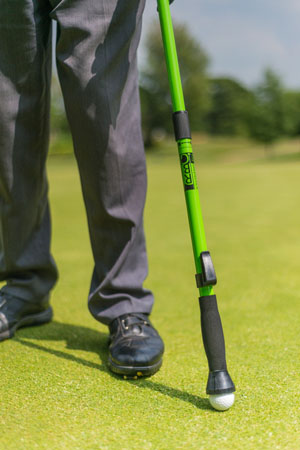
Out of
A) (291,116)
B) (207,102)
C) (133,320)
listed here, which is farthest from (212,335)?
(207,102)

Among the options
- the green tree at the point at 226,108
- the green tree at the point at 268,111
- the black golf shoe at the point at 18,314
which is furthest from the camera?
the green tree at the point at 226,108

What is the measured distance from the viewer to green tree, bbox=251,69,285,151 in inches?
1395

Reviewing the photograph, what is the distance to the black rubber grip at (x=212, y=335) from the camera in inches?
43.8

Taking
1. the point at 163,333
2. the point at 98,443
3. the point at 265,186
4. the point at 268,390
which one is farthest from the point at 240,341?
the point at 265,186

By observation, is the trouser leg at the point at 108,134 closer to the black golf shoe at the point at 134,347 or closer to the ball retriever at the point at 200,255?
the black golf shoe at the point at 134,347

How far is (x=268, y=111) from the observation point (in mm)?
36562

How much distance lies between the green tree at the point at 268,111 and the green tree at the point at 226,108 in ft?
20.5

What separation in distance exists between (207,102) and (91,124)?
4549 centimetres

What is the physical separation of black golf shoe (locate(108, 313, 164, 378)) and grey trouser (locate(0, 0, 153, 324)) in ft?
0.14

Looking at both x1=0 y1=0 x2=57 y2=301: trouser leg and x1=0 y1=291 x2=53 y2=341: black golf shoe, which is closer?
x1=0 y1=0 x2=57 y2=301: trouser leg

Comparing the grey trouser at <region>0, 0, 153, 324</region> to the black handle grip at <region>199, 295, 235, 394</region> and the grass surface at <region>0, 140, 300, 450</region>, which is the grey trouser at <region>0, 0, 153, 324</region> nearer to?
the grass surface at <region>0, 140, 300, 450</region>

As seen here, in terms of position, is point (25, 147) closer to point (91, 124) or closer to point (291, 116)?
point (91, 124)

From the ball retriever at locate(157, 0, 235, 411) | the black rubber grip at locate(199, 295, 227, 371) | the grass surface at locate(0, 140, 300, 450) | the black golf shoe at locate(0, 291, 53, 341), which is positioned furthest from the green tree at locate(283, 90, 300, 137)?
the black rubber grip at locate(199, 295, 227, 371)

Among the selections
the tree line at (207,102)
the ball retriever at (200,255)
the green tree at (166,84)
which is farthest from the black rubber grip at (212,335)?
the green tree at (166,84)
